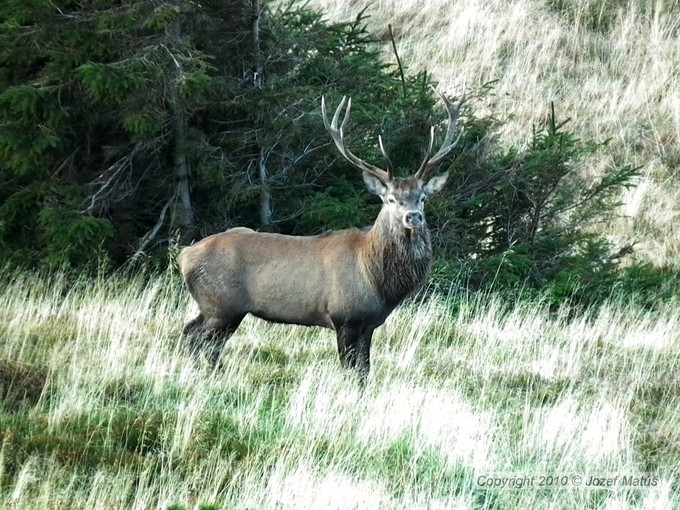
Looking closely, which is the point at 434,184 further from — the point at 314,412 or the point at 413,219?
the point at 314,412

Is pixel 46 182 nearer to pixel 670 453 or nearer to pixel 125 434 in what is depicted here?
pixel 125 434

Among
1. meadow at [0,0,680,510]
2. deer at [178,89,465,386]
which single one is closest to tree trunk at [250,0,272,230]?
meadow at [0,0,680,510]

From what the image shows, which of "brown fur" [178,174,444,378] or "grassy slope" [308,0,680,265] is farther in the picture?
"grassy slope" [308,0,680,265]

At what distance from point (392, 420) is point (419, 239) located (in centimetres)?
200

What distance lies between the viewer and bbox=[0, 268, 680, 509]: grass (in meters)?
5.69

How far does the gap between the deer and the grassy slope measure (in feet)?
33.6

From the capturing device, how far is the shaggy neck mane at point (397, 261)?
8.32m

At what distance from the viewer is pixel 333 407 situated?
23.1 ft

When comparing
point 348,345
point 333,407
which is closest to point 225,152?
point 348,345

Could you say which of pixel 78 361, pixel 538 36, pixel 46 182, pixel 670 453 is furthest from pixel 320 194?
pixel 538 36

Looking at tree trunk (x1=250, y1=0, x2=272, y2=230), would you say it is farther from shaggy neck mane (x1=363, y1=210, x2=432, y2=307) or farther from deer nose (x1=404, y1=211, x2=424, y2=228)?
deer nose (x1=404, y1=211, x2=424, y2=228)

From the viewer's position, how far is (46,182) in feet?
36.3

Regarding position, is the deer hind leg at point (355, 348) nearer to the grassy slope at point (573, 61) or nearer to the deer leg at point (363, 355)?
the deer leg at point (363, 355)

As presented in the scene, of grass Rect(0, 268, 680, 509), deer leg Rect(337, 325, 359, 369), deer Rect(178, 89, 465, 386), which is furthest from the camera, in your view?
deer Rect(178, 89, 465, 386)
